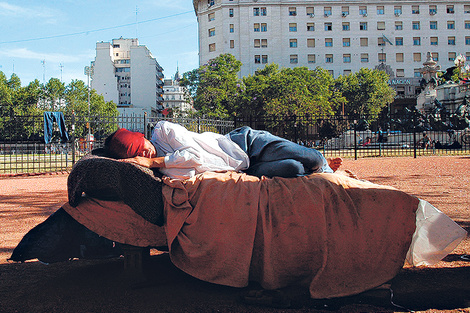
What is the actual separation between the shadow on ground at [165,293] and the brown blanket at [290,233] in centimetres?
14

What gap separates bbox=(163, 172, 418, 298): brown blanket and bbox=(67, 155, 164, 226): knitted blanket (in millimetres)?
121

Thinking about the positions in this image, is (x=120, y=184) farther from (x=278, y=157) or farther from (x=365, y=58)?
(x=365, y=58)

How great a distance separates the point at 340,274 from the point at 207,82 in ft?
142

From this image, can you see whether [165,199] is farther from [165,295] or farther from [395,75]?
[395,75]

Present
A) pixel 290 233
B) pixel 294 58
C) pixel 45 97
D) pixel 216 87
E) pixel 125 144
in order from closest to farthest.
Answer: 1. pixel 290 233
2. pixel 125 144
3. pixel 216 87
4. pixel 45 97
5. pixel 294 58

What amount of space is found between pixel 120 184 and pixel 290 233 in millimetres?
1207

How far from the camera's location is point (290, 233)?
8.98ft

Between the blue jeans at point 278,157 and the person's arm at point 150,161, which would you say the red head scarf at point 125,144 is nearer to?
the person's arm at point 150,161

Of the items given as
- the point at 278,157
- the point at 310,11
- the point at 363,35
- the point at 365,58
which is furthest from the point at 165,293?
the point at 363,35

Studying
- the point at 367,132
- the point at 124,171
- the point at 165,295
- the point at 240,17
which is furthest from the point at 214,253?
the point at 240,17

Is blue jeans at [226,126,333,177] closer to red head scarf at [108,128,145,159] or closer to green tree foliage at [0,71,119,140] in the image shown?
red head scarf at [108,128,145,159]

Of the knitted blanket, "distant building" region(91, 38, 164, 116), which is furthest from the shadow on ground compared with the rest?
"distant building" region(91, 38, 164, 116)

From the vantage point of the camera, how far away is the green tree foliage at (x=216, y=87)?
42594 millimetres

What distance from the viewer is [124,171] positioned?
9.25ft
